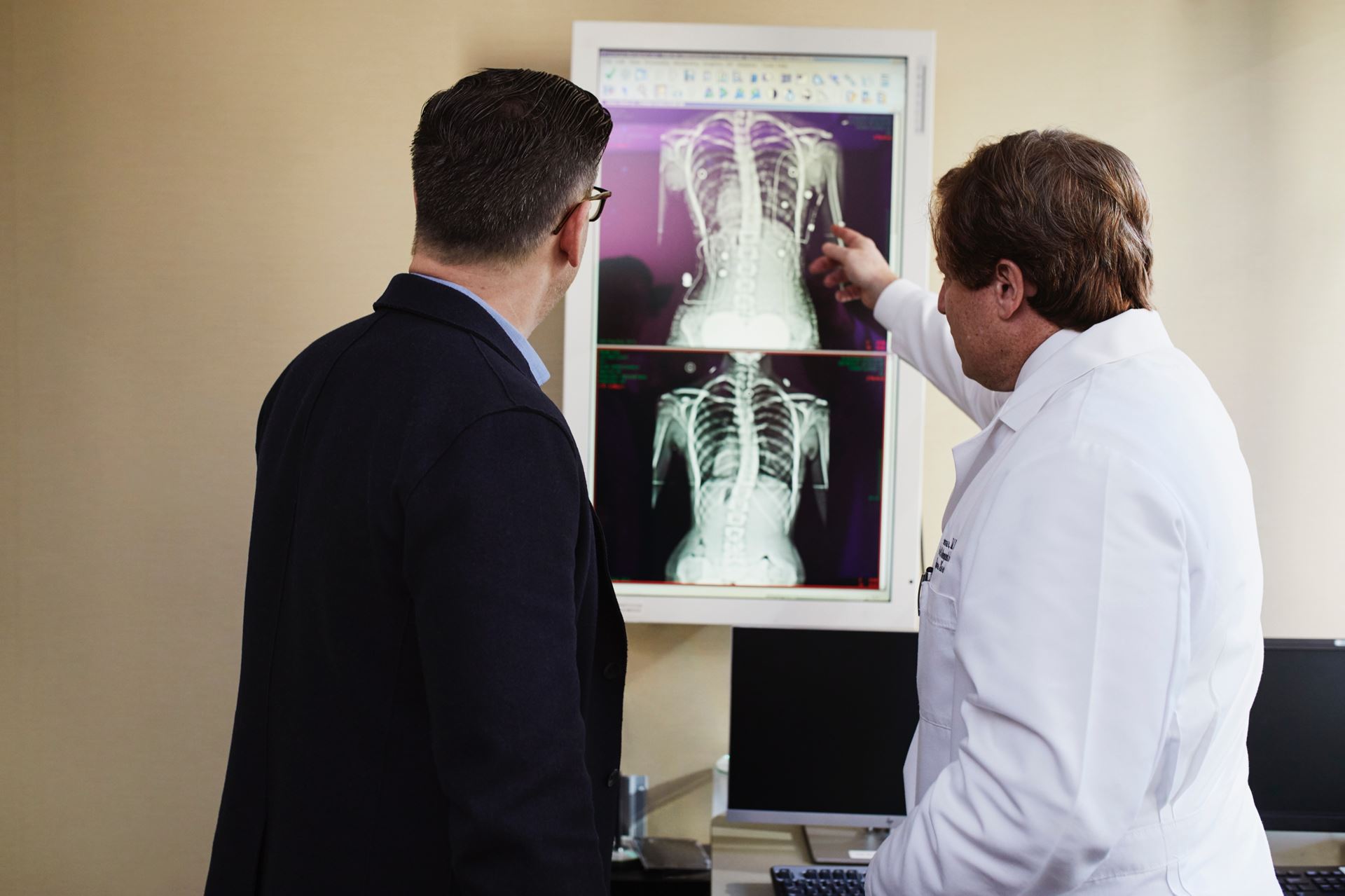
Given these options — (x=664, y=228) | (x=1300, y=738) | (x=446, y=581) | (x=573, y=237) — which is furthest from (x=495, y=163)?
(x=1300, y=738)

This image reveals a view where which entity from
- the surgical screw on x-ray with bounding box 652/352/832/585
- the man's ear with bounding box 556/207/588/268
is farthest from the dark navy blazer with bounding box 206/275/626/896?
the surgical screw on x-ray with bounding box 652/352/832/585

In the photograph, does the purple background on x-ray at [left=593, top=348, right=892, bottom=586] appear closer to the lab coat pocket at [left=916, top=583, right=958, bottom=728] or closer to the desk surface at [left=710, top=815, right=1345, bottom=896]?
the desk surface at [left=710, top=815, right=1345, bottom=896]

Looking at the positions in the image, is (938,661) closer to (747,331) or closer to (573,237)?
(573,237)

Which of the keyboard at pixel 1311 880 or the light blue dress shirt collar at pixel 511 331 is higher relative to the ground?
the light blue dress shirt collar at pixel 511 331

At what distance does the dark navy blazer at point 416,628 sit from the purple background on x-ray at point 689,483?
70 centimetres

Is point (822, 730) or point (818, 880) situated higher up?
point (822, 730)

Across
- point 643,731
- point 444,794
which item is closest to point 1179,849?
point 444,794

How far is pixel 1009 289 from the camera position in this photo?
3.29 ft

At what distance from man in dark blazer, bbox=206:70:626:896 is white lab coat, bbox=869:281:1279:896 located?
0.32 meters

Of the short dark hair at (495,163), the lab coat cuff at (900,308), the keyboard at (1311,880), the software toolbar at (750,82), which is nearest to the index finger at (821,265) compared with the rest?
the lab coat cuff at (900,308)

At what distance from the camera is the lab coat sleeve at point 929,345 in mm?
1411

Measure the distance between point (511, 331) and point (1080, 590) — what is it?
0.52 m

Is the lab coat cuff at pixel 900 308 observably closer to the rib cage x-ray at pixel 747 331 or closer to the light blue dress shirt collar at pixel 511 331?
the rib cage x-ray at pixel 747 331

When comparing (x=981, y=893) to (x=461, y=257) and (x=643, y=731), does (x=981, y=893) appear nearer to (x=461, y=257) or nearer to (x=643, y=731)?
(x=461, y=257)
